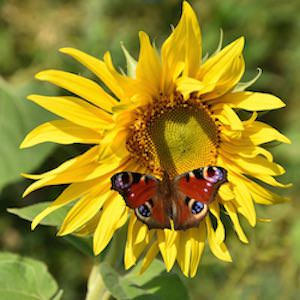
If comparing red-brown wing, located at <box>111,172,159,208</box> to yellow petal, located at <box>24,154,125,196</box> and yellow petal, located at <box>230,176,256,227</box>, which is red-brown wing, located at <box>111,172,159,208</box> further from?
yellow petal, located at <box>230,176,256,227</box>

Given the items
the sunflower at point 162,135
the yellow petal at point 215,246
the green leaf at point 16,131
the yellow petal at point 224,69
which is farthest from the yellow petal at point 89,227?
the green leaf at point 16,131

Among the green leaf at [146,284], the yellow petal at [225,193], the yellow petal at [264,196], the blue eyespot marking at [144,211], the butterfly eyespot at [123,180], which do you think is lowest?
the green leaf at [146,284]

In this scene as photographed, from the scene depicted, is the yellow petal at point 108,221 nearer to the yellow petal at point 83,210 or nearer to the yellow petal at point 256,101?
the yellow petal at point 83,210

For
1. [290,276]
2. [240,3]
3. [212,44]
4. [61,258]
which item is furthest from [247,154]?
[240,3]

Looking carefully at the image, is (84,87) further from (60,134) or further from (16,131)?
(16,131)

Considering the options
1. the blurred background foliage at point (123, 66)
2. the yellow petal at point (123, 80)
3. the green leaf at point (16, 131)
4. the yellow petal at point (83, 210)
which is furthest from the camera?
the blurred background foliage at point (123, 66)

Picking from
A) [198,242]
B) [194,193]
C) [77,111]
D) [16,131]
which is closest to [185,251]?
[198,242]

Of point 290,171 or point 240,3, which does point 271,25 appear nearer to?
point 240,3
